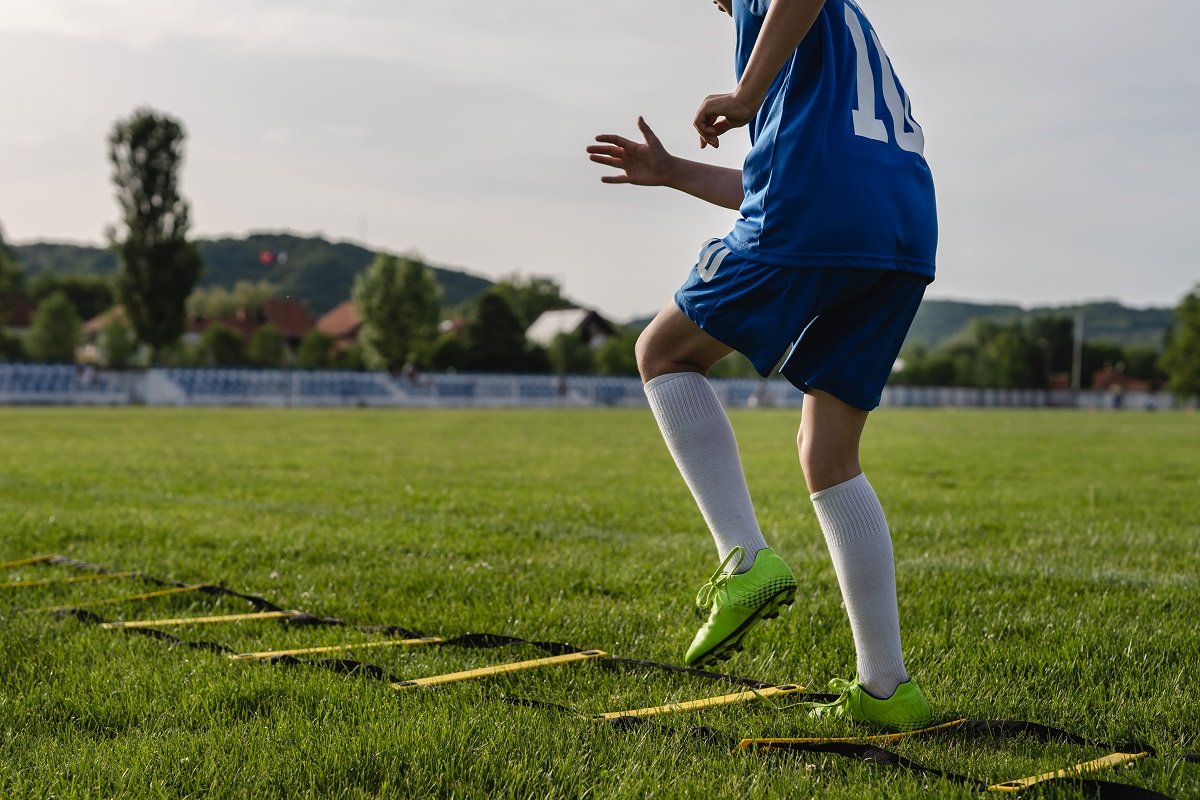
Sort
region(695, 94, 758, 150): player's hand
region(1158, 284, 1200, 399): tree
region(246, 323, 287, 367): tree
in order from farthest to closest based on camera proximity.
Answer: region(1158, 284, 1200, 399): tree < region(246, 323, 287, 367): tree < region(695, 94, 758, 150): player's hand

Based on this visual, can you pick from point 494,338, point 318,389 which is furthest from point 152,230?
point 494,338

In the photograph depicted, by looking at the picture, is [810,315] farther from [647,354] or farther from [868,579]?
[868,579]

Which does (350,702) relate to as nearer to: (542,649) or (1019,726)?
(542,649)

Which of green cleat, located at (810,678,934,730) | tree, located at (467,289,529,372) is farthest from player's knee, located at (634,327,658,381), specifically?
tree, located at (467,289,529,372)

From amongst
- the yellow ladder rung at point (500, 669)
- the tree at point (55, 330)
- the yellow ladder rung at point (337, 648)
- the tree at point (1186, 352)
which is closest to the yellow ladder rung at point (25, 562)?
the yellow ladder rung at point (337, 648)

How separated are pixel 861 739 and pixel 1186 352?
101216 mm

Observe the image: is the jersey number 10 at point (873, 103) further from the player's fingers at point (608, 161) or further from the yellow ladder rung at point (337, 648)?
the yellow ladder rung at point (337, 648)

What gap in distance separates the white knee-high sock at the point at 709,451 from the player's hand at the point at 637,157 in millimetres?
657

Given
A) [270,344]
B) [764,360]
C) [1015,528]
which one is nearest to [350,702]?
[764,360]

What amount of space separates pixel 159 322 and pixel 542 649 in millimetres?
58951

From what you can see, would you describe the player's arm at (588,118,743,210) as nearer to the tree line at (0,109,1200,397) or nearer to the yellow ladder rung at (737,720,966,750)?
the yellow ladder rung at (737,720,966,750)

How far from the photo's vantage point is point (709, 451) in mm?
2760

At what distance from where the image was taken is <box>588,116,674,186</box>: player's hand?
3025 mm

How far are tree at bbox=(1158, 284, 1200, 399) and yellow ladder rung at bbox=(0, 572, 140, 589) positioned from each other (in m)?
99.1
